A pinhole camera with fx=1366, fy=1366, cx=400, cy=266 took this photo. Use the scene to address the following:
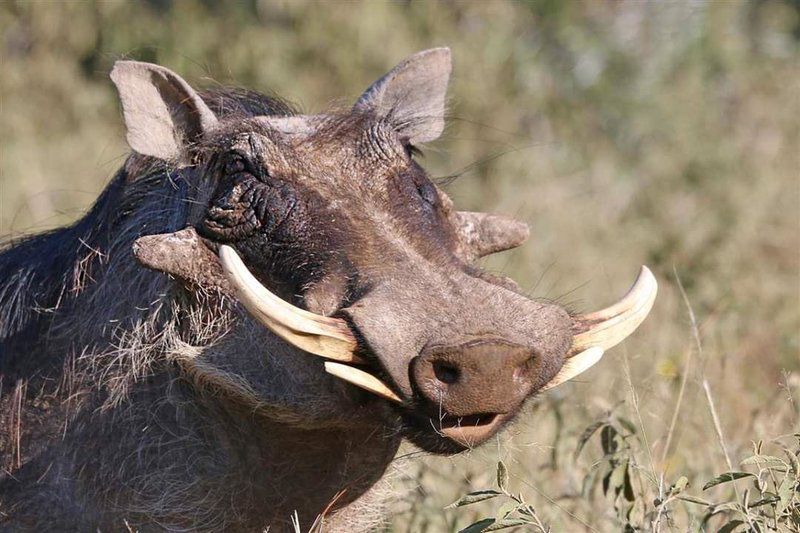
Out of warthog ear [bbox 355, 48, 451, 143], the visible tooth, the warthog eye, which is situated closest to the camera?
the visible tooth

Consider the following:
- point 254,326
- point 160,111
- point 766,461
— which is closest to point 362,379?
point 254,326

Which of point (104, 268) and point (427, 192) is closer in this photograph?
point (427, 192)

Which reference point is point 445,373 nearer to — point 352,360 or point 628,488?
point 352,360

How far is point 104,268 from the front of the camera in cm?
306

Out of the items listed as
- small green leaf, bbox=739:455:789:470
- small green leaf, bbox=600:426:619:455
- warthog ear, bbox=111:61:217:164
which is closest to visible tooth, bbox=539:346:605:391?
small green leaf, bbox=739:455:789:470

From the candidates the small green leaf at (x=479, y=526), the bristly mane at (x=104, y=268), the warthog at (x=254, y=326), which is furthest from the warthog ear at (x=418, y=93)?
the small green leaf at (x=479, y=526)

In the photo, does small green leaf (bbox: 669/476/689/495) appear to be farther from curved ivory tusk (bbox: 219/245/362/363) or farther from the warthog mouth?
curved ivory tusk (bbox: 219/245/362/363)

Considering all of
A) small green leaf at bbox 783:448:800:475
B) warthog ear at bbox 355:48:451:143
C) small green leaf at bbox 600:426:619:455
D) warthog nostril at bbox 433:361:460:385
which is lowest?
small green leaf at bbox 600:426:619:455

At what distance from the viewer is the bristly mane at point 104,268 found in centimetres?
296

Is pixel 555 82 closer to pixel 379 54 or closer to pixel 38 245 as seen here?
pixel 379 54

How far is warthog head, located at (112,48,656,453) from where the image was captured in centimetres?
227

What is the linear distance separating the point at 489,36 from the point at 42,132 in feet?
9.32

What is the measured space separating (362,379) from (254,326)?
0.52 meters

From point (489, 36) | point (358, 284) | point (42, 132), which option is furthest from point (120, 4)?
point (358, 284)
